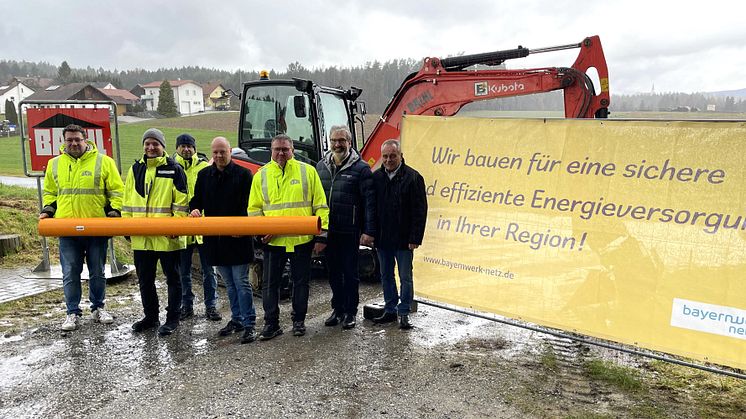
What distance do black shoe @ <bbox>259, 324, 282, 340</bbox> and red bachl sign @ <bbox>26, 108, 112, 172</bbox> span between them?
4.12 metres

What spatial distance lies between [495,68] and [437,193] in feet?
10.4

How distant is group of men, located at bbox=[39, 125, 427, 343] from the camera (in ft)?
17.8

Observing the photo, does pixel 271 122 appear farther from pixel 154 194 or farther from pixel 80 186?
pixel 80 186

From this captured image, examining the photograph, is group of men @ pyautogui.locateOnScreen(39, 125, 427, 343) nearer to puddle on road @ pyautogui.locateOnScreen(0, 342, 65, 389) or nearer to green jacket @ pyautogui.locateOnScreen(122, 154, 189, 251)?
green jacket @ pyautogui.locateOnScreen(122, 154, 189, 251)

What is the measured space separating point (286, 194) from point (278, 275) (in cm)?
85

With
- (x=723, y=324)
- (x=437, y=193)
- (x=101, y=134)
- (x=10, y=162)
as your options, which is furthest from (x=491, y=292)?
(x=10, y=162)

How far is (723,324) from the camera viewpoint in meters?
3.97

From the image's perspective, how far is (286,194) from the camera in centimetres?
→ 532

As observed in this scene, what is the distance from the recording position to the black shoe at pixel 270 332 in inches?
215

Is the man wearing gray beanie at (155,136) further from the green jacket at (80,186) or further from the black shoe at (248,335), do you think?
the black shoe at (248,335)

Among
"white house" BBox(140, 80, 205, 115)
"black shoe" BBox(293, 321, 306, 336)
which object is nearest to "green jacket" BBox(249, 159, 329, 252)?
"black shoe" BBox(293, 321, 306, 336)

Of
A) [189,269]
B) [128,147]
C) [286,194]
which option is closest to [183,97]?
Answer: [128,147]

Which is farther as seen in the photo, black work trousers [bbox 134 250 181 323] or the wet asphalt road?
black work trousers [bbox 134 250 181 323]

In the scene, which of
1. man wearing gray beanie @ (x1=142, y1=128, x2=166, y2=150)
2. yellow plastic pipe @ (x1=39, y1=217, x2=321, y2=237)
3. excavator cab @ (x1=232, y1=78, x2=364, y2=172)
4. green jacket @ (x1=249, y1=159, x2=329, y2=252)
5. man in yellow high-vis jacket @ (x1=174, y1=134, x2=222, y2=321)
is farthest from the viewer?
excavator cab @ (x1=232, y1=78, x2=364, y2=172)
